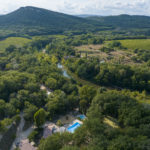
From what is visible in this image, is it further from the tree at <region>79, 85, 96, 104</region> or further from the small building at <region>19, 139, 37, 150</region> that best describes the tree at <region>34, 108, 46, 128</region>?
the tree at <region>79, 85, 96, 104</region>

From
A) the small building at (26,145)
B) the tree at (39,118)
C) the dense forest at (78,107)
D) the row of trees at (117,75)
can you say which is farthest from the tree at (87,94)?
the row of trees at (117,75)

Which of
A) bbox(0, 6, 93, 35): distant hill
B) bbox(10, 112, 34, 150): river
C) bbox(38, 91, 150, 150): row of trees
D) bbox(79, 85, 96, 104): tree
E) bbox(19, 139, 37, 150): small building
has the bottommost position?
bbox(10, 112, 34, 150): river

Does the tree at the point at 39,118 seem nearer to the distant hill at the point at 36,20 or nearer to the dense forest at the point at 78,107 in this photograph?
the dense forest at the point at 78,107

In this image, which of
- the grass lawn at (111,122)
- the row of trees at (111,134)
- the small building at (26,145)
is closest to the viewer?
the row of trees at (111,134)

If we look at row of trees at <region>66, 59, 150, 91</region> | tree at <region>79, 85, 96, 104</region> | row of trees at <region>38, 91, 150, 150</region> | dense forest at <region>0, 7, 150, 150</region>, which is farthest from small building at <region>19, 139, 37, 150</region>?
row of trees at <region>66, 59, 150, 91</region>

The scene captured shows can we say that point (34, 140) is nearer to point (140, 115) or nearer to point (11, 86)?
point (11, 86)

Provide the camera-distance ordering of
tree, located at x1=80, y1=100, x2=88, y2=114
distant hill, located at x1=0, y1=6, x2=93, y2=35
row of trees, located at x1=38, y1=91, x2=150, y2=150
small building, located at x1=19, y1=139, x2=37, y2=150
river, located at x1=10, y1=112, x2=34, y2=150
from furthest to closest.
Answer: distant hill, located at x1=0, y1=6, x2=93, y2=35, tree, located at x1=80, y1=100, x2=88, y2=114, river, located at x1=10, y1=112, x2=34, y2=150, small building, located at x1=19, y1=139, x2=37, y2=150, row of trees, located at x1=38, y1=91, x2=150, y2=150

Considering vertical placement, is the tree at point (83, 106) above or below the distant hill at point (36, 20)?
below

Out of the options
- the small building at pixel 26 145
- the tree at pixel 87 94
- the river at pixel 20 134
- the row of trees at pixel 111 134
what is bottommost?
the river at pixel 20 134

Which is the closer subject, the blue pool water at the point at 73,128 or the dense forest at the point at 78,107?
the dense forest at the point at 78,107

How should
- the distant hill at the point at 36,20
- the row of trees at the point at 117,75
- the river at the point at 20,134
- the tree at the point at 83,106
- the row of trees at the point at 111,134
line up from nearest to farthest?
the row of trees at the point at 111,134, the river at the point at 20,134, the tree at the point at 83,106, the row of trees at the point at 117,75, the distant hill at the point at 36,20

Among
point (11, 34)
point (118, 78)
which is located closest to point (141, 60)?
point (118, 78)
